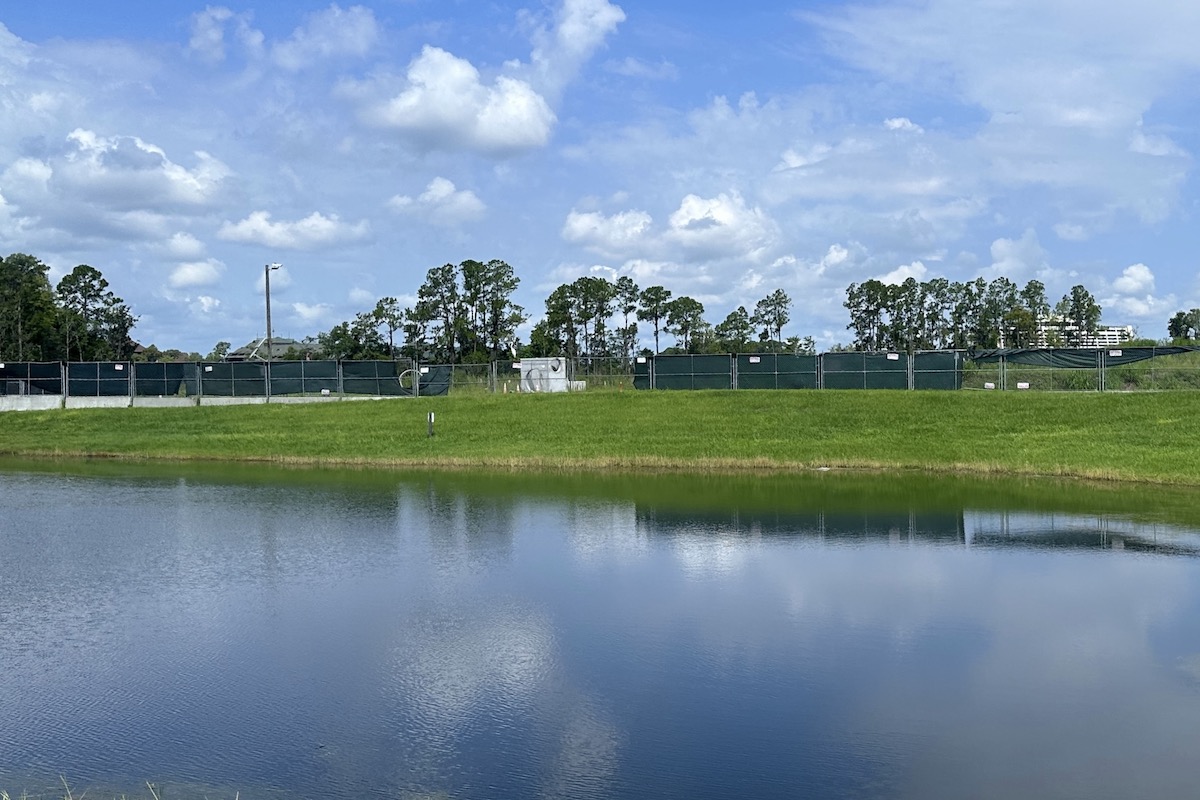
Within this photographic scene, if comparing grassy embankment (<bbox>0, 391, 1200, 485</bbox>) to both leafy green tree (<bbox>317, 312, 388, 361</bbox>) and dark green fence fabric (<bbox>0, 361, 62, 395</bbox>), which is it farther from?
leafy green tree (<bbox>317, 312, 388, 361</bbox>)

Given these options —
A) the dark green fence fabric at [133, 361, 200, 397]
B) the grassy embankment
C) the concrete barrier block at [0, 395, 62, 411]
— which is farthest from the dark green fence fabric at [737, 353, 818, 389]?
the concrete barrier block at [0, 395, 62, 411]

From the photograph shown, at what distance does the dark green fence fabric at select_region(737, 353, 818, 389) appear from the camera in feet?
147

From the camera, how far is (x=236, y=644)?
41.5ft

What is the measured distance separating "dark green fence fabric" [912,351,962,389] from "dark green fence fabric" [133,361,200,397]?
3397 cm

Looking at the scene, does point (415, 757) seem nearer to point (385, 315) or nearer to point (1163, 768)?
point (1163, 768)

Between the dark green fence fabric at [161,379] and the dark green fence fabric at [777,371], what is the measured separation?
1057 inches

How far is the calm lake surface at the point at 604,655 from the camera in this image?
8.82m

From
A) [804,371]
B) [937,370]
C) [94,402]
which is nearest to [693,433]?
[804,371]

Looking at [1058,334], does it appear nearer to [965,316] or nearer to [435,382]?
[965,316]

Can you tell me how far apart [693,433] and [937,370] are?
480 inches

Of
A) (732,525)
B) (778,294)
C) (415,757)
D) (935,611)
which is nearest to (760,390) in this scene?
Result: (732,525)

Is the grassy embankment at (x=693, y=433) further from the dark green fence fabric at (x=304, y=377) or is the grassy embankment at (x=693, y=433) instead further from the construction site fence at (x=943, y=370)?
the dark green fence fabric at (x=304, y=377)

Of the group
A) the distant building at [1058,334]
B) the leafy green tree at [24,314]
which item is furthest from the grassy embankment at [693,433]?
the distant building at [1058,334]

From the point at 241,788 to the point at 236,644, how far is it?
4515 mm
